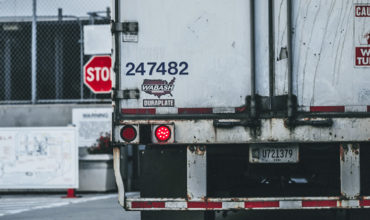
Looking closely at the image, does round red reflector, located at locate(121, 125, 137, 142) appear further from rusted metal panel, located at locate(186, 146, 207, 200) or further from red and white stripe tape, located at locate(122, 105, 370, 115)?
rusted metal panel, located at locate(186, 146, 207, 200)

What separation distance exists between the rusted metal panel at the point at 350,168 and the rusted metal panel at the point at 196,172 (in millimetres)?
1330

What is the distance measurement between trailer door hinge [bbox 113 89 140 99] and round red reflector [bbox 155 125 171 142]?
1.24 feet

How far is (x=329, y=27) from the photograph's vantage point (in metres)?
7.50

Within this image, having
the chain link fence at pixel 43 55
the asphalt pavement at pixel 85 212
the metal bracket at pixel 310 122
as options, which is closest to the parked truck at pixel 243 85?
the metal bracket at pixel 310 122

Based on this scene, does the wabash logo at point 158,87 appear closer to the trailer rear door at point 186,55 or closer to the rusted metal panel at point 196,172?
the trailer rear door at point 186,55

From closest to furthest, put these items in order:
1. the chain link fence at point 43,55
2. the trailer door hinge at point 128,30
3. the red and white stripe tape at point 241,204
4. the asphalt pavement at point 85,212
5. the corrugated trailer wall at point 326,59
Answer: the red and white stripe tape at point 241,204
the corrugated trailer wall at point 326,59
the trailer door hinge at point 128,30
the asphalt pavement at point 85,212
the chain link fence at point 43,55

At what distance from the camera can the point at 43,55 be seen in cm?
1841

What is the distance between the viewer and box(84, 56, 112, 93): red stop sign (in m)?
17.5

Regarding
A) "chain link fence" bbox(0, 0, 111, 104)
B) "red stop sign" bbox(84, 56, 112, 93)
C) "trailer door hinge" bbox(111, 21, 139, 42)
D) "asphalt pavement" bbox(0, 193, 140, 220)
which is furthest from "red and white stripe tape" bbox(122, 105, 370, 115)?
"chain link fence" bbox(0, 0, 111, 104)

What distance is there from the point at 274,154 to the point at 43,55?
11730mm

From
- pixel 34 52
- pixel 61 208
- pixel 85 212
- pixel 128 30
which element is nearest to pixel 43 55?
pixel 34 52

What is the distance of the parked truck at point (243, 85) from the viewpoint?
7441 millimetres

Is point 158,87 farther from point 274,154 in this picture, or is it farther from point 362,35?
point 362,35

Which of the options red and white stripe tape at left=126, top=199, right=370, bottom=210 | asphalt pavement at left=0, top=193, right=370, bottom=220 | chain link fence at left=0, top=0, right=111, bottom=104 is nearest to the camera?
red and white stripe tape at left=126, top=199, right=370, bottom=210
